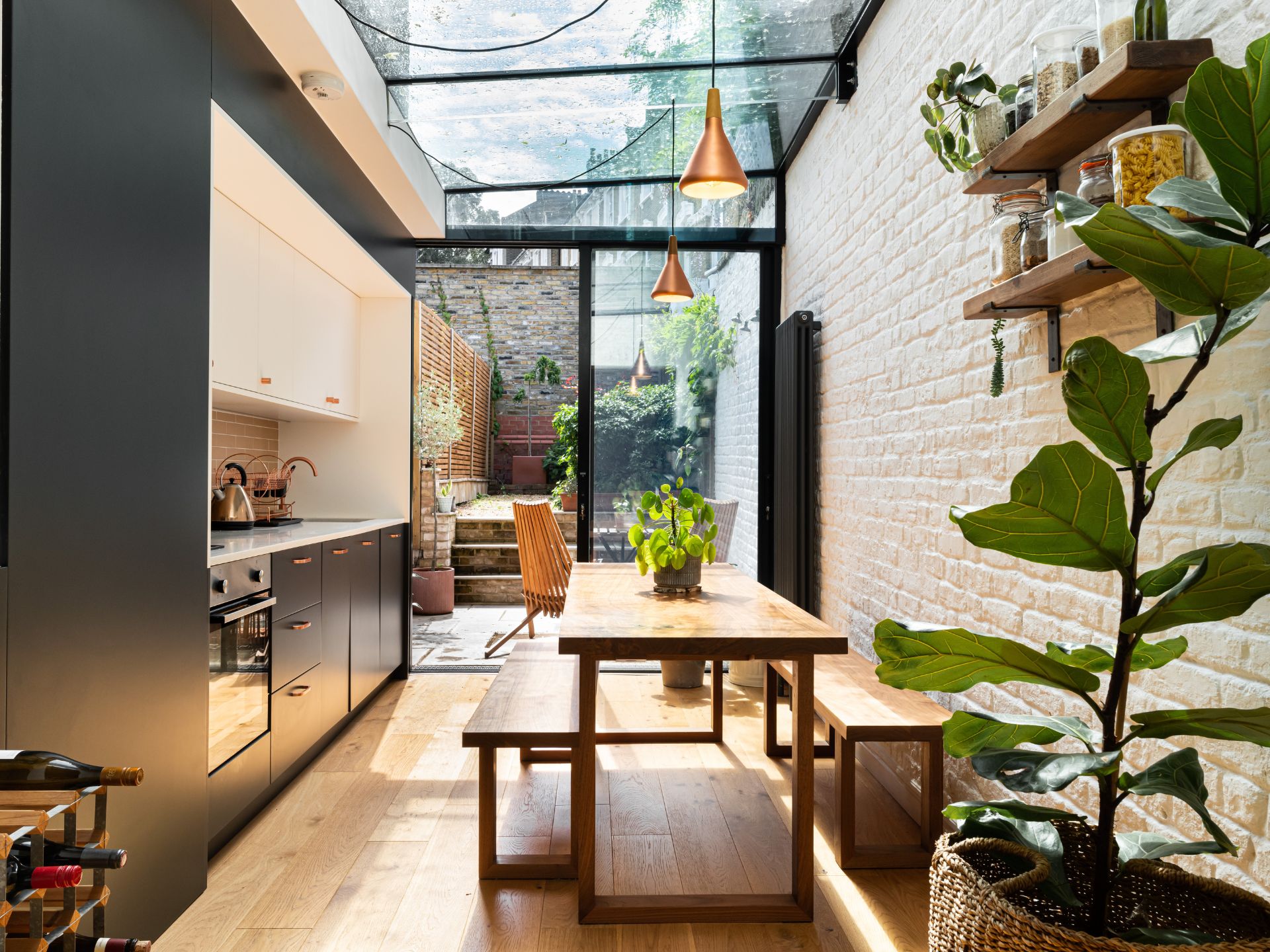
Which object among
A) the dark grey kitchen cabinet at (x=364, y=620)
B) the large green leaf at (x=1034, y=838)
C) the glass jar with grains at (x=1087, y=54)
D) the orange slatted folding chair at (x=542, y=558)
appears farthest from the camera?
the orange slatted folding chair at (x=542, y=558)

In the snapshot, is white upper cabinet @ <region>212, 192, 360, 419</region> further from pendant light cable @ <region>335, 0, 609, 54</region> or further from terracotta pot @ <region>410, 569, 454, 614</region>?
terracotta pot @ <region>410, 569, 454, 614</region>

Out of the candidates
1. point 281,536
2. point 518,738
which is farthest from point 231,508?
point 518,738

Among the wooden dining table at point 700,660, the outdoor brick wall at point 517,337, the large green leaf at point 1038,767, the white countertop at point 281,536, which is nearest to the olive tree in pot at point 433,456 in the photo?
the white countertop at point 281,536

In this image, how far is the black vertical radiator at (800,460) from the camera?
4195mm

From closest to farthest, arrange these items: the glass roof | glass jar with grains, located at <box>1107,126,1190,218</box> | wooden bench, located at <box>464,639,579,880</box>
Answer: glass jar with grains, located at <box>1107,126,1190,218</box>, wooden bench, located at <box>464,639,579,880</box>, the glass roof

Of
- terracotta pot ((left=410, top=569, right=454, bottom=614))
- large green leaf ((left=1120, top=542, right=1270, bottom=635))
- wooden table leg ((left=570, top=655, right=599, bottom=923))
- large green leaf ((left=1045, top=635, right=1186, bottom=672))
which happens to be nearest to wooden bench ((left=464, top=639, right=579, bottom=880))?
wooden table leg ((left=570, top=655, right=599, bottom=923))

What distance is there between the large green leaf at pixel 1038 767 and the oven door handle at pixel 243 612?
2116mm

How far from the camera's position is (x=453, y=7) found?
10.2 feet

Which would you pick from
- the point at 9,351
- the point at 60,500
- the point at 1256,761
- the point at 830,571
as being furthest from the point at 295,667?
the point at 1256,761

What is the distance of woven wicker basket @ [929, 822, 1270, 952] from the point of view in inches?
42.8

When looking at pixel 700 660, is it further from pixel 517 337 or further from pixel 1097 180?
pixel 517 337

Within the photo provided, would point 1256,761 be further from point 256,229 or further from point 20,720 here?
point 256,229

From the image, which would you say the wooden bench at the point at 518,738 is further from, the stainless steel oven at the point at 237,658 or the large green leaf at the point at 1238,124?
the large green leaf at the point at 1238,124

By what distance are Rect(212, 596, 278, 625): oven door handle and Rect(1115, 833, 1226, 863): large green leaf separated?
2300 millimetres
